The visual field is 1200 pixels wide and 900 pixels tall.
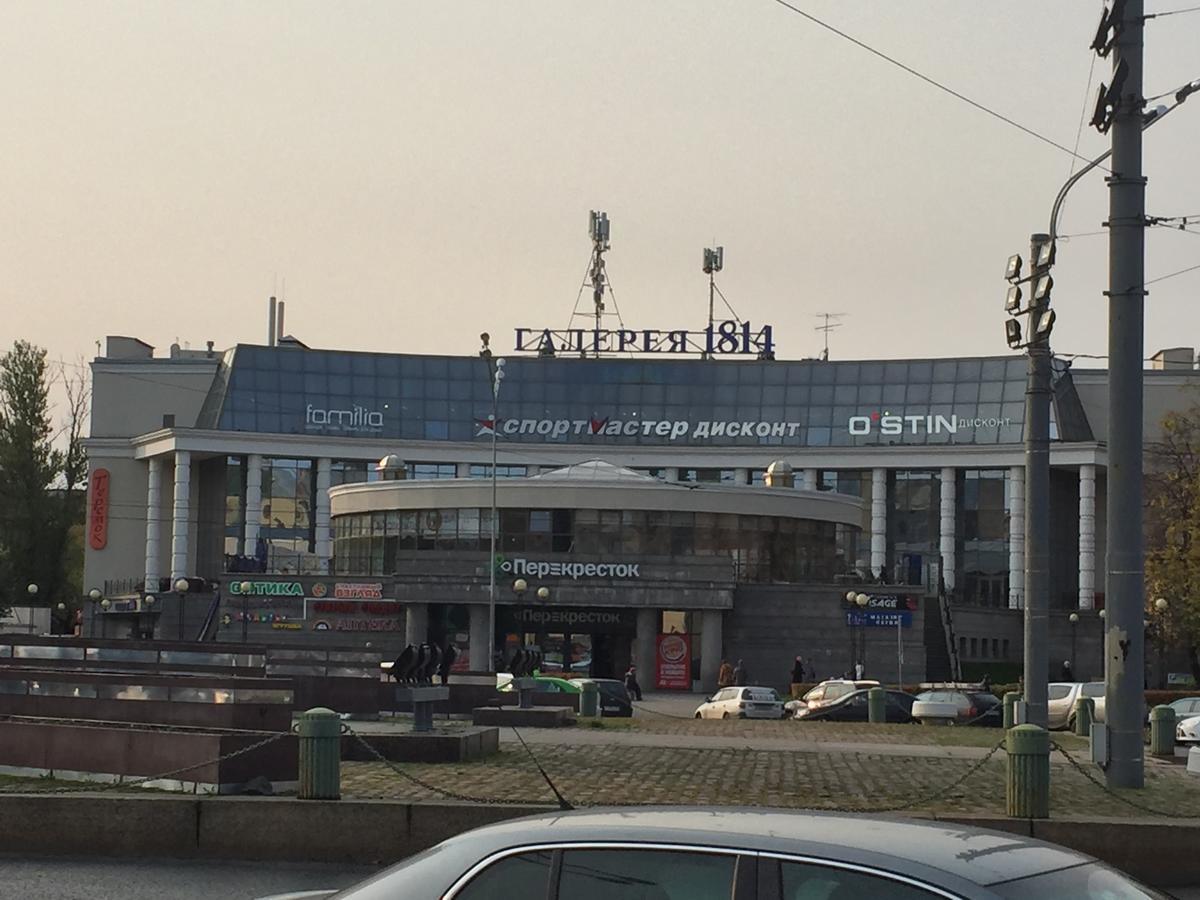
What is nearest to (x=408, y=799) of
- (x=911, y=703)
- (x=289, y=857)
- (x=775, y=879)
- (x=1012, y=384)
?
(x=289, y=857)

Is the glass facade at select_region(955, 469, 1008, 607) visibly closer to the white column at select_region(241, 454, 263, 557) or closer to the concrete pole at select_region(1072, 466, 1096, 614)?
the concrete pole at select_region(1072, 466, 1096, 614)

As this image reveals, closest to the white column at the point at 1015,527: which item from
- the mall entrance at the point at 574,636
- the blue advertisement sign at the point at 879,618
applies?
the blue advertisement sign at the point at 879,618

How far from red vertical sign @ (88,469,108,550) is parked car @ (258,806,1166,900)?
86.6 metres

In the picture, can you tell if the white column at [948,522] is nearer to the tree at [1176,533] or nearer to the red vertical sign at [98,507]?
the tree at [1176,533]

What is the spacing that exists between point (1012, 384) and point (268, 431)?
3564 centimetres

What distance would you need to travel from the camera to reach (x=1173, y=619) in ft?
212

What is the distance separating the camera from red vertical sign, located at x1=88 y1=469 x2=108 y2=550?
8938cm

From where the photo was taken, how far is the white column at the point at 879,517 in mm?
85062

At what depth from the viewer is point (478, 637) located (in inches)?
2581

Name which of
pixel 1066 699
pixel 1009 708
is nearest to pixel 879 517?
pixel 1066 699

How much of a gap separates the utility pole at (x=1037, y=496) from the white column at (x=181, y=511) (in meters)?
64.7

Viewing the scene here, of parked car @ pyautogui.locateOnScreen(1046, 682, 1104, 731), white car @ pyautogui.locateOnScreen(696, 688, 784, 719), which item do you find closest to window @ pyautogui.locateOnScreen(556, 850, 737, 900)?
parked car @ pyautogui.locateOnScreen(1046, 682, 1104, 731)

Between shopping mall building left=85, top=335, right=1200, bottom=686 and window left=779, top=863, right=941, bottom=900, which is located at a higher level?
shopping mall building left=85, top=335, right=1200, bottom=686

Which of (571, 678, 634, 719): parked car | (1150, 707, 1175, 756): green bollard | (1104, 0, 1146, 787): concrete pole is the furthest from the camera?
(571, 678, 634, 719): parked car
